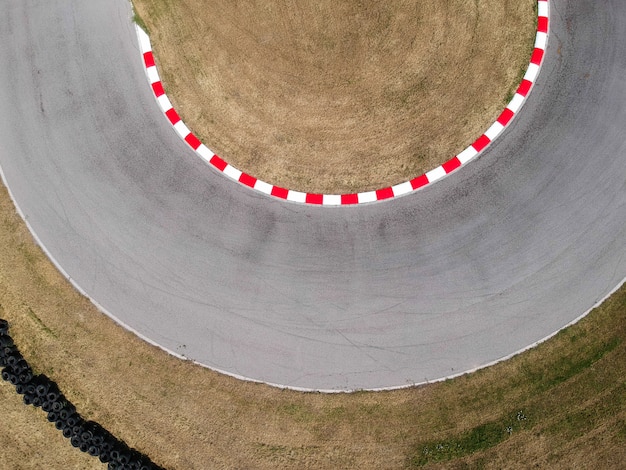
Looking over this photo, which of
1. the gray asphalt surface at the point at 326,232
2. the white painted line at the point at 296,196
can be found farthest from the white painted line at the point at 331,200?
the white painted line at the point at 296,196

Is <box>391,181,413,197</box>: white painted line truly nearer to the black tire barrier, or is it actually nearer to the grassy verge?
the grassy verge

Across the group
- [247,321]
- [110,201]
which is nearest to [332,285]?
[247,321]

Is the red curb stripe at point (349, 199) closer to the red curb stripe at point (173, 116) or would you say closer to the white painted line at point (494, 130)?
the white painted line at point (494, 130)

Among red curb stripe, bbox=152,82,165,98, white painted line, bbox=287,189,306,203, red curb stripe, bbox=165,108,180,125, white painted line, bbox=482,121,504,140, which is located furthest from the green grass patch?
red curb stripe, bbox=152,82,165,98

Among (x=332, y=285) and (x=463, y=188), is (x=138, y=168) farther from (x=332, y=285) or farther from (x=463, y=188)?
(x=463, y=188)

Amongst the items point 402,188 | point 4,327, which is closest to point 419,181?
point 402,188
